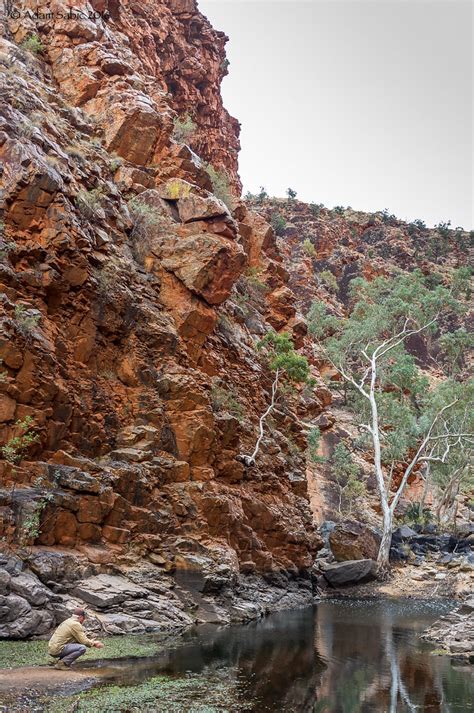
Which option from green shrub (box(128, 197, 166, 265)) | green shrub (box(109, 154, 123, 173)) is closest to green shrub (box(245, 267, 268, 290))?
green shrub (box(109, 154, 123, 173))

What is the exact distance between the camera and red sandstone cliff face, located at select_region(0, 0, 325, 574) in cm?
1892

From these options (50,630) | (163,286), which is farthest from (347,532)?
(50,630)

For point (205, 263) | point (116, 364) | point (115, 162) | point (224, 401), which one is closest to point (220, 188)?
point (115, 162)

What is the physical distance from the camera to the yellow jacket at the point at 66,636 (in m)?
11.7

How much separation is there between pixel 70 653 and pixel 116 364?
12820mm

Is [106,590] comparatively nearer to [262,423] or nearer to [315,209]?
[262,423]

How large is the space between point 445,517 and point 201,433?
108 ft

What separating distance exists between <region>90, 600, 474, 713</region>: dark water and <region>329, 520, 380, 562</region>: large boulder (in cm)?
1229

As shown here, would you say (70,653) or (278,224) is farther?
(278,224)

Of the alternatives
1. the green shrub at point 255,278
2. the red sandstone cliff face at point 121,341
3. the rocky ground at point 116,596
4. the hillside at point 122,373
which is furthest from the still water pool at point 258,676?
the green shrub at point 255,278

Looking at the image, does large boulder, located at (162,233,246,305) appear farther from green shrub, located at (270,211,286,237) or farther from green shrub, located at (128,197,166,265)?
green shrub, located at (270,211,286,237)

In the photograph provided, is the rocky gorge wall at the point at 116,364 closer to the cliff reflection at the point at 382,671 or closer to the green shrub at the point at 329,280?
the cliff reflection at the point at 382,671

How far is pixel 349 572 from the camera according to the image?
31969 mm

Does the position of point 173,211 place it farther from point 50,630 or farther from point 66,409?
point 50,630
